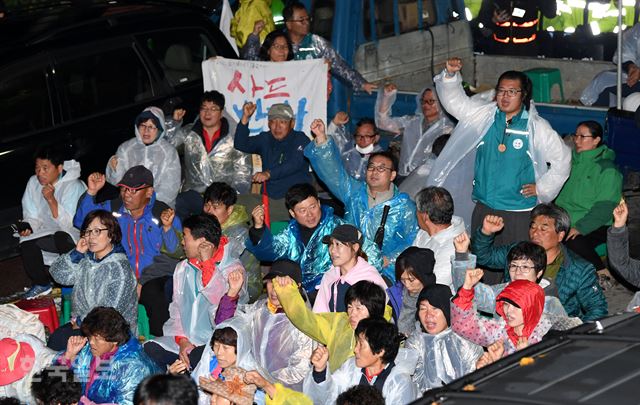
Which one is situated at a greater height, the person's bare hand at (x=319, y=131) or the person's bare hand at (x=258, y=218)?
the person's bare hand at (x=319, y=131)

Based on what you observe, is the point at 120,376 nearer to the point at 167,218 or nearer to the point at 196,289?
the point at 196,289

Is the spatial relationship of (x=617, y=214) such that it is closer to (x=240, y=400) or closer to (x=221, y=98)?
(x=240, y=400)

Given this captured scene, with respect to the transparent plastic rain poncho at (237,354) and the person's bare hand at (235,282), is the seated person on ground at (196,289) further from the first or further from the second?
the transparent plastic rain poncho at (237,354)

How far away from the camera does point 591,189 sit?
9711 mm

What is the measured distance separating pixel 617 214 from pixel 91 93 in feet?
17.0

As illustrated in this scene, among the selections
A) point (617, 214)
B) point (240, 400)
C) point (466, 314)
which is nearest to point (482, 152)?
point (617, 214)

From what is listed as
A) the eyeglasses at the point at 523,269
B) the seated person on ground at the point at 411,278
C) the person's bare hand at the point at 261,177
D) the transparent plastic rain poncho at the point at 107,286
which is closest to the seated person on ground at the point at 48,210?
the person's bare hand at the point at 261,177

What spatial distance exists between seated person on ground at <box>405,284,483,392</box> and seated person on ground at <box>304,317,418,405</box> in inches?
12.6

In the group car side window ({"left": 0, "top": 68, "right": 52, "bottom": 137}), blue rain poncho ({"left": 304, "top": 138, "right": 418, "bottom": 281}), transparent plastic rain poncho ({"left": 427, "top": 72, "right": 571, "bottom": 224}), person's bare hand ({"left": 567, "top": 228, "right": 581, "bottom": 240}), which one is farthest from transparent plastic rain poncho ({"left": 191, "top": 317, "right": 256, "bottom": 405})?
car side window ({"left": 0, "top": 68, "right": 52, "bottom": 137})

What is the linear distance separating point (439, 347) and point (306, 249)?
5.41 feet

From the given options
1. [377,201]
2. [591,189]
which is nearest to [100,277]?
[377,201]

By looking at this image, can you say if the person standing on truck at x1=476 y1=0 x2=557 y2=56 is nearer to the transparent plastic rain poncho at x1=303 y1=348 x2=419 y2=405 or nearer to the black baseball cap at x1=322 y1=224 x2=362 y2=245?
the black baseball cap at x1=322 y1=224 x2=362 y2=245

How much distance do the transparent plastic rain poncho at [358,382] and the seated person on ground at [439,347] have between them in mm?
251

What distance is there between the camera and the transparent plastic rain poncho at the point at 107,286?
8547mm
